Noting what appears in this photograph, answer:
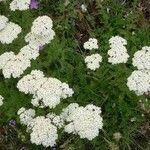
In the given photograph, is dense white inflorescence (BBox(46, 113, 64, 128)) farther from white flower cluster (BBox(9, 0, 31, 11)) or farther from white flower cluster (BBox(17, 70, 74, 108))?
white flower cluster (BBox(9, 0, 31, 11))

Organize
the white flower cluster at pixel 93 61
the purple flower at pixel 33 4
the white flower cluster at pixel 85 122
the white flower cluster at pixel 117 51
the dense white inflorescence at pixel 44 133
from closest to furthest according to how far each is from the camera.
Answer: the white flower cluster at pixel 85 122
the dense white inflorescence at pixel 44 133
the white flower cluster at pixel 117 51
the white flower cluster at pixel 93 61
the purple flower at pixel 33 4

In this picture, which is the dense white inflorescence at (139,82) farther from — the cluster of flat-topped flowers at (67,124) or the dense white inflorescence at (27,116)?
the dense white inflorescence at (27,116)

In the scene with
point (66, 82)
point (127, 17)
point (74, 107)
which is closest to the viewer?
point (74, 107)

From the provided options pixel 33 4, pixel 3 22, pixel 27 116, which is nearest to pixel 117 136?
pixel 27 116

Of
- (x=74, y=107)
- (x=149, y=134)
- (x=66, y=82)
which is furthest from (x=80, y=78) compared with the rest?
(x=149, y=134)

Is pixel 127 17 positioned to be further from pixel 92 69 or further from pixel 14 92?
pixel 14 92

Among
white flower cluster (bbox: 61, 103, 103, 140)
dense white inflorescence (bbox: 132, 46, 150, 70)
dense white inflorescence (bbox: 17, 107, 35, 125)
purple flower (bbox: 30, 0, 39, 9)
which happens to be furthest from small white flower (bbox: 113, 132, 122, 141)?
purple flower (bbox: 30, 0, 39, 9)

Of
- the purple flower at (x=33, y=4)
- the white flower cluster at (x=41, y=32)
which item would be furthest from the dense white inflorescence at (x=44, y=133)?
the purple flower at (x=33, y=4)
